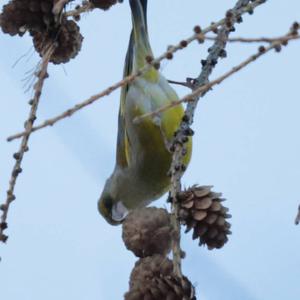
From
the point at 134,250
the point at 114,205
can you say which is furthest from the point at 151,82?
the point at 134,250

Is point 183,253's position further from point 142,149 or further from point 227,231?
point 142,149

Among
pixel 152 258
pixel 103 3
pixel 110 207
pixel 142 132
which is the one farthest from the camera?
pixel 110 207

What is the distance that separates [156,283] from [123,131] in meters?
2.07

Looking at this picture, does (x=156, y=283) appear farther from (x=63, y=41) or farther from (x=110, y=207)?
(x=110, y=207)

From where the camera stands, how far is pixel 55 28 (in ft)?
5.08

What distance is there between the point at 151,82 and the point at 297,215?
207 centimetres

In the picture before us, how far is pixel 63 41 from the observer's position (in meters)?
1.59

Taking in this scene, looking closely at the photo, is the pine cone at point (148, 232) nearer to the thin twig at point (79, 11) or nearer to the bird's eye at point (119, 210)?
the thin twig at point (79, 11)

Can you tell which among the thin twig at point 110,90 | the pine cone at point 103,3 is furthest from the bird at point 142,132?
the thin twig at point 110,90

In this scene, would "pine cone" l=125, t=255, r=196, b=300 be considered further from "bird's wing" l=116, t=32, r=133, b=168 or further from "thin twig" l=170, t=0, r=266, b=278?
"bird's wing" l=116, t=32, r=133, b=168

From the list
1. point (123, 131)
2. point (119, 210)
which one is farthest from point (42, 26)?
point (119, 210)

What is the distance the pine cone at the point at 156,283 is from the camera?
1235 mm

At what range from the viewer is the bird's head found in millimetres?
3371

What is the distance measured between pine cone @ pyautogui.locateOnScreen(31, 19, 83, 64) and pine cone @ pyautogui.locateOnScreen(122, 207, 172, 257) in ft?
1.43
